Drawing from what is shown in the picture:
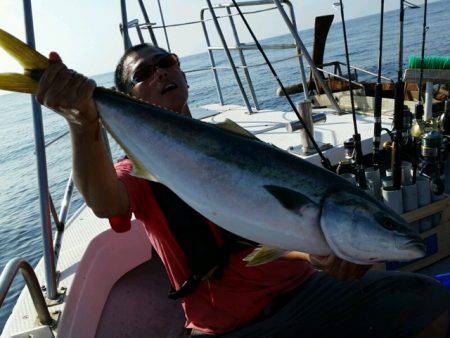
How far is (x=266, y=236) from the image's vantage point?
1.44 m

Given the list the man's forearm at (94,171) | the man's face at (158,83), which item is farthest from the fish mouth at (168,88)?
the man's forearm at (94,171)

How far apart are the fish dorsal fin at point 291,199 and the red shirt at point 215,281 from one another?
91 cm

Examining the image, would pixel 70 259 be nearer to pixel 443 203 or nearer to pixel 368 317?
pixel 368 317

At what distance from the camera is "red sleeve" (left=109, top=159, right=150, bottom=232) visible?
83.1 inches

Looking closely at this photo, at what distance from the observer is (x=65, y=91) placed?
161cm

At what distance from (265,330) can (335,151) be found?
2320 mm

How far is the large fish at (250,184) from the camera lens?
4.43ft

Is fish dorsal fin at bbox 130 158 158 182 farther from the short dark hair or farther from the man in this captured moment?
the short dark hair

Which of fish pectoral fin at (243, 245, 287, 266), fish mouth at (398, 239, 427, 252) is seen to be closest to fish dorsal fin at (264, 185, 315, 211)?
fish pectoral fin at (243, 245, 287, 266)

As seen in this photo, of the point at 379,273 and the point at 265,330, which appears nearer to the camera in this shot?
the point at 265,330

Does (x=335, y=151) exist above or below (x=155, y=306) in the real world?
above

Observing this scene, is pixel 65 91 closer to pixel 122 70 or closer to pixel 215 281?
pixel 122 70

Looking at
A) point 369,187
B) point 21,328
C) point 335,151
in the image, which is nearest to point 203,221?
point 21,328

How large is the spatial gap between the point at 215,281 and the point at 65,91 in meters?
1.24
